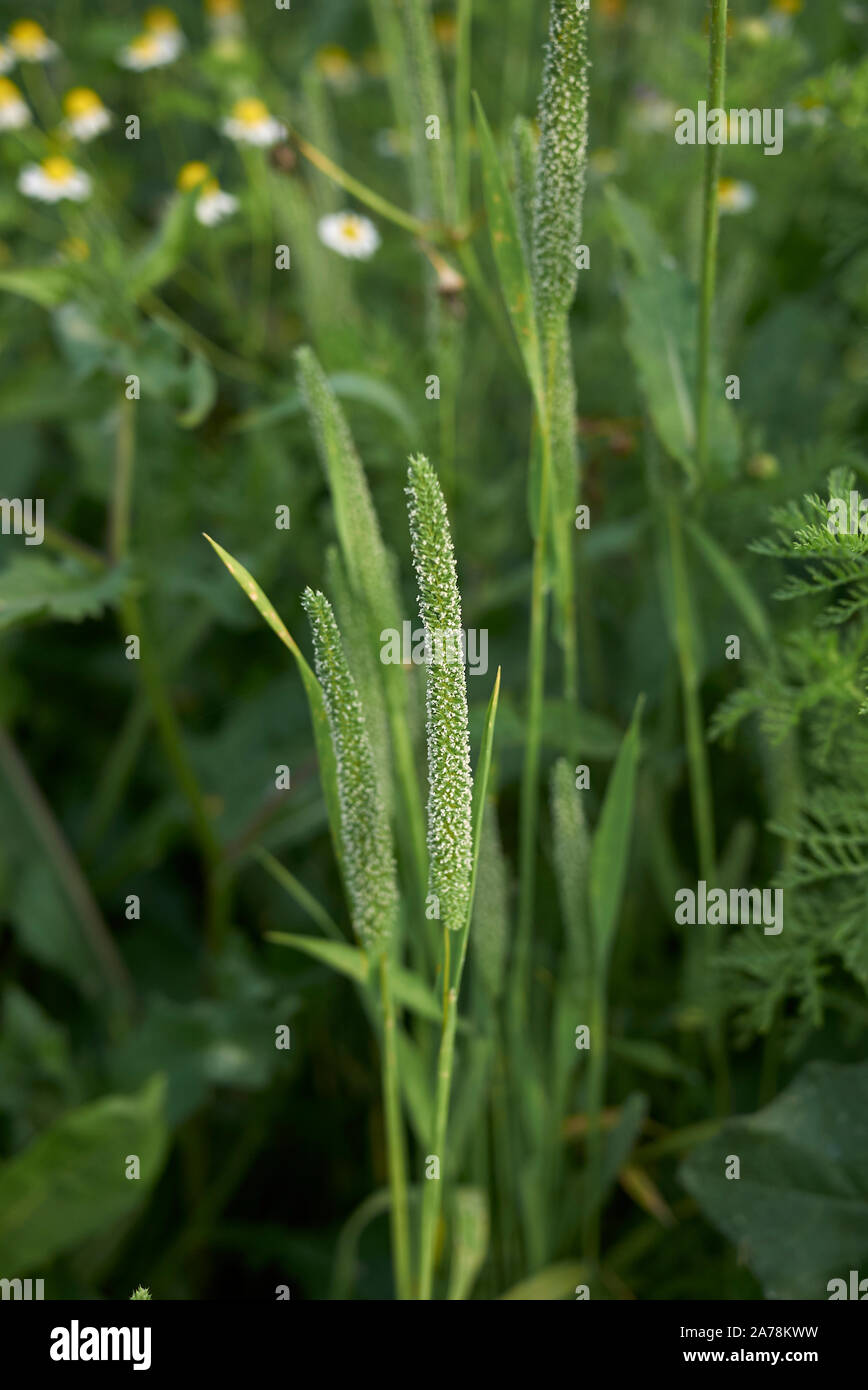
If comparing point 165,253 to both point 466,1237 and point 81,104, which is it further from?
point 466,1237

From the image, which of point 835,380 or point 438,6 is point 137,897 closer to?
point 835,380

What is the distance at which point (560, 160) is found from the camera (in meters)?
0.51

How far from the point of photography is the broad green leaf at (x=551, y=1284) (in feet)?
2.32

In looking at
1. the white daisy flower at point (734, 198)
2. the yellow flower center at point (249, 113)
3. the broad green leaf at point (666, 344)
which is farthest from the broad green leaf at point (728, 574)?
the yellow flower center at point (249, 113)

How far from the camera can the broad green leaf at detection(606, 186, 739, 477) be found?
681mm

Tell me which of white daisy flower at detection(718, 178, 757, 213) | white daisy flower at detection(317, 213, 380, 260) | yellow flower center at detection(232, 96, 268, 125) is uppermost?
yellow flower center at detection(232, 96, 268, 125)

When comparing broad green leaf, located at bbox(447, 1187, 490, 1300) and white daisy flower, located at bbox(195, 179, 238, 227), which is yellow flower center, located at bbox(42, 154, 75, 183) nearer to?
white daisy flower, located at bbox(195, 179, 238, 227)

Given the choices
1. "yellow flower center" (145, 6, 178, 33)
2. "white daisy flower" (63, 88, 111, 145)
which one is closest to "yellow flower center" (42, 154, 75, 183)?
"white daisy flower" (63, 88, 111, 145)

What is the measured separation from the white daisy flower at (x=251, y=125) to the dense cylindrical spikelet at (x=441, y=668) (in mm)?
718

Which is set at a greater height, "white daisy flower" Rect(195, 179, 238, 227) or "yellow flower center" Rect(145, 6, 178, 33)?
"yellow flower center" Rect(145, 6, 178, 33)

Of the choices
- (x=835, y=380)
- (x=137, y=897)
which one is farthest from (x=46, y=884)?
(x=835, y=380)

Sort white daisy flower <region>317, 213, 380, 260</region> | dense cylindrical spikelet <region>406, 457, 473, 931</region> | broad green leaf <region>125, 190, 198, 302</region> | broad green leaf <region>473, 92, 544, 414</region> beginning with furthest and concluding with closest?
white daisy flower <region>317, 213, 380, 260</region> < broad green leaf <region>125, 190, 198, 302</region> < broad green leaf <region>473, 92, 544, 414</region> < dense cylindrical spikelet <region>406, 457, 473, 931</region>

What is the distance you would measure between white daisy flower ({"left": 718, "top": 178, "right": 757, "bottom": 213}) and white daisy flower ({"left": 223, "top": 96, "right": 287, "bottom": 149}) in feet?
1.32

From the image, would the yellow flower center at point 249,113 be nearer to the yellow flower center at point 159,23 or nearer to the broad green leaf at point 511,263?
the yellow flower center at point 159,23
